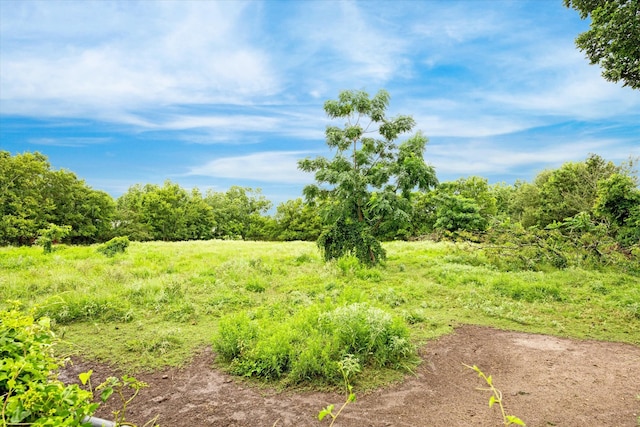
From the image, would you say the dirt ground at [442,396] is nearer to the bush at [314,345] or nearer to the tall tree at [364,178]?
the bush at [314,345]

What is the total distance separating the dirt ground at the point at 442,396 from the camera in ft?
14.2

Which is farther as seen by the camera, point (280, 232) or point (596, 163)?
point (280, 232)

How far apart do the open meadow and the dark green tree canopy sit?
19.1 ft

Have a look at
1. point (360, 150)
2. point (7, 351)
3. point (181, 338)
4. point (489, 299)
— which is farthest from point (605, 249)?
point (7, 351)

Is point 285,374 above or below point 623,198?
below

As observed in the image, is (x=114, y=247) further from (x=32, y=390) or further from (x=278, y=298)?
(x=32, y=390)

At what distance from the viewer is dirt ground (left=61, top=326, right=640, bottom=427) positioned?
14.2ft

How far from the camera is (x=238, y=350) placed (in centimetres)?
586

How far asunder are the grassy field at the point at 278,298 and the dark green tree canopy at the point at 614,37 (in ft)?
19.1

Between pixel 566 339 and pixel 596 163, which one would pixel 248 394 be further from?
pixel 596 163

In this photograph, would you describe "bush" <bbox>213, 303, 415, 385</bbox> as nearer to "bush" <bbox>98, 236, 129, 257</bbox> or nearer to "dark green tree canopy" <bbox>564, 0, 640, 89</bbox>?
"dark green tree canopy" <bbox>564, 0, 640, 89</bbox>

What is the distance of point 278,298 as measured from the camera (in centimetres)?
940

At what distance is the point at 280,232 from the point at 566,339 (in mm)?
49810

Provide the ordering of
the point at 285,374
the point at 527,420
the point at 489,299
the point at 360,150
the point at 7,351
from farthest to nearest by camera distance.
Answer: the point at 360,150 → the point at 489,299 → the point at 285,374 → the point at 527,420 → the point at 7,351
